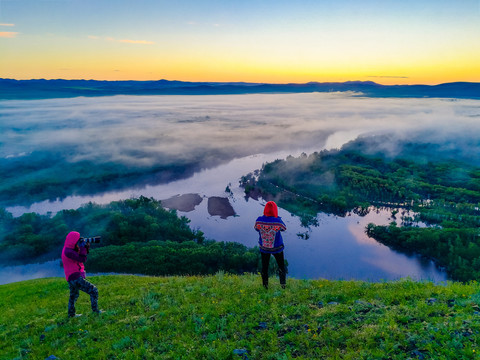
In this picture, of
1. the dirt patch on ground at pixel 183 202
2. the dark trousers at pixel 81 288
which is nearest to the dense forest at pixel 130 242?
the dirt patch on ground at pixel 183 202

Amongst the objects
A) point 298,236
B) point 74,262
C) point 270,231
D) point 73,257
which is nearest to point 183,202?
point 298,236

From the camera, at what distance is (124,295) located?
13.7 m

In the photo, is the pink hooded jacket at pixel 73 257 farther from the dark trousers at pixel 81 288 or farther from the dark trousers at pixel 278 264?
the dark trousers at pixel 278 264

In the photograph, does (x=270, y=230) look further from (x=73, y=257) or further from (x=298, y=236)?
(x=298, y=236)

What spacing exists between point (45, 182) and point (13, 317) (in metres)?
97.0

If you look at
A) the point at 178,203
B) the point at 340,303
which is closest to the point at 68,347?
the point at 340,303

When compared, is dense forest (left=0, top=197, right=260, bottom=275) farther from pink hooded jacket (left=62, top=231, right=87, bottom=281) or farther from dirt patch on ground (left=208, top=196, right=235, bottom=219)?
pink hooded jacket (left=62, top=231, right=87, bottom=281)

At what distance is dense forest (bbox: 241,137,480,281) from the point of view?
161 feet

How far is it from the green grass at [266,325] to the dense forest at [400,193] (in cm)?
4011

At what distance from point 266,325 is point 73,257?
684cm

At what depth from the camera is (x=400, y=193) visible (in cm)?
7644

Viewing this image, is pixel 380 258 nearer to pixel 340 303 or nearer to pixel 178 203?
pixel 340 303

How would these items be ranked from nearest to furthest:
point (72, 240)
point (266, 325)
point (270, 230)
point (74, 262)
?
point (266, 325) → point (72, 240) → point (74, 262) → point (270, 230)

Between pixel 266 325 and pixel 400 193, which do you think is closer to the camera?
pixel 266 325
